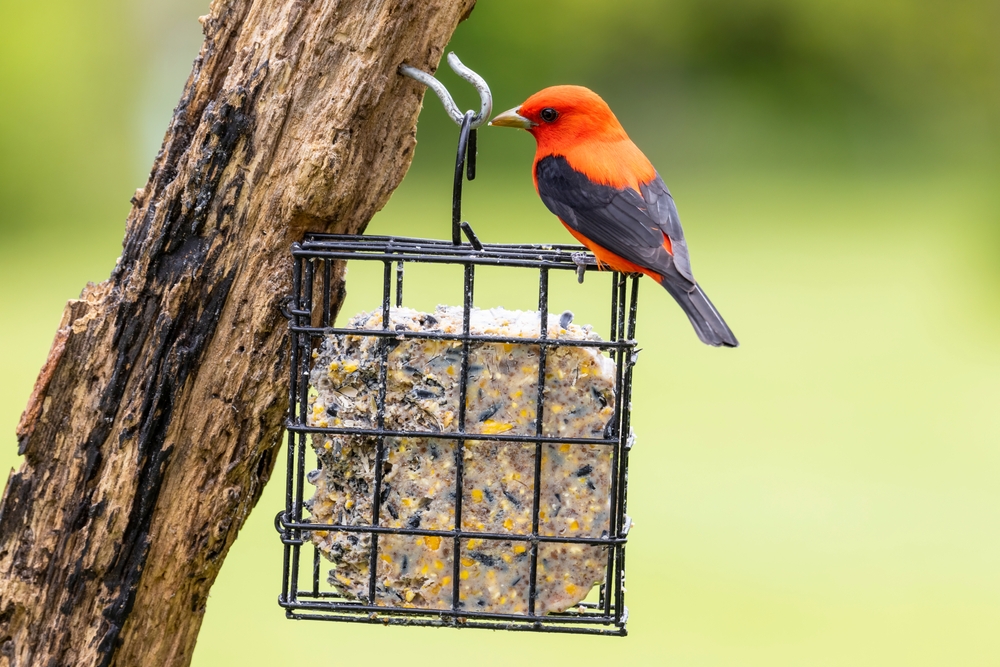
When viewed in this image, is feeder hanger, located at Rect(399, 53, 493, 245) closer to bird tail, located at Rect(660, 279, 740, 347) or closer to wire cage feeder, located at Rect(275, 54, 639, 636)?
wire cage feeder, located at Rect(275, 54, 639, 636)

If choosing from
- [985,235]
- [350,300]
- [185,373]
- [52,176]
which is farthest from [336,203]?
[985,235]

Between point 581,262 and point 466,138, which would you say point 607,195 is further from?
point 466,138

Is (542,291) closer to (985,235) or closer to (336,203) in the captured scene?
(336,203)

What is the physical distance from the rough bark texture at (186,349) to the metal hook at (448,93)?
0.08m

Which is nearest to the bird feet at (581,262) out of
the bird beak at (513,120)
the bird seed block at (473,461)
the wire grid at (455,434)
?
the wire grid at (455,434)

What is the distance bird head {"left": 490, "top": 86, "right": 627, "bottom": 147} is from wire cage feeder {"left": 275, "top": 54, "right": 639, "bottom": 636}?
55 cm

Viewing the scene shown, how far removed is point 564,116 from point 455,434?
105 centimetres

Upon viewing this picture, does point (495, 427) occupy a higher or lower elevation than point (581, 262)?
lower

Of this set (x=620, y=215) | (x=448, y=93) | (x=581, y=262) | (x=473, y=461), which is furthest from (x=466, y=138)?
(x=473, y=461)

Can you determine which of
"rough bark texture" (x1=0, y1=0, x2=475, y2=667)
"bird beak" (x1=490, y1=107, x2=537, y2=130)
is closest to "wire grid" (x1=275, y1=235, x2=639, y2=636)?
"rough bark texture" (x1=0, y1=0, x2=475, y2=667)

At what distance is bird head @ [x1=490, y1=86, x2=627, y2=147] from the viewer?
8.82 feet

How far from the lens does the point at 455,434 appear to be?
6.75 feet

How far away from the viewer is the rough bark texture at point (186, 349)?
2209mm

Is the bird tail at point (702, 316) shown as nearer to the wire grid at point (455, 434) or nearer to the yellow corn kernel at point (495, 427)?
the wire grid at point (455, 434)
